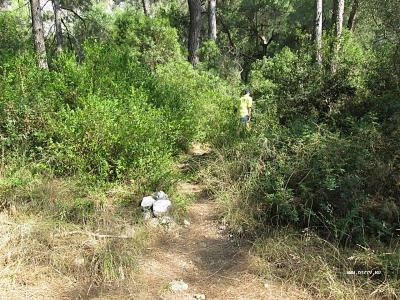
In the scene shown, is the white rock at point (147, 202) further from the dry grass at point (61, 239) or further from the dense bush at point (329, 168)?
the dense bush at point (329, 168)

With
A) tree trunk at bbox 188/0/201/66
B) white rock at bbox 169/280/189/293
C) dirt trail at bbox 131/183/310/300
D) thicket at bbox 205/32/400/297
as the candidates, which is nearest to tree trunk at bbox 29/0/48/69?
thicket at bbox 205/32/400/297

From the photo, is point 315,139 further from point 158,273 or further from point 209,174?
point 158,273

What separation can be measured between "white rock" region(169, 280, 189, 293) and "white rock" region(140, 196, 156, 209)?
4.33 ft

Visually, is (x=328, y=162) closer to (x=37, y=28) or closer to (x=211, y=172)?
(x=211, y=172)

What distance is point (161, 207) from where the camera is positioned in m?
5.12

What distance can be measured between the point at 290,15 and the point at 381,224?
767 inches

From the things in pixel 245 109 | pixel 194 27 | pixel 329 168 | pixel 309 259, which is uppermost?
pixel 194 27

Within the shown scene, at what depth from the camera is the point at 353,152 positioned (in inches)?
192

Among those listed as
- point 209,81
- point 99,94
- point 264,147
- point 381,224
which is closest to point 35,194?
point 99,94

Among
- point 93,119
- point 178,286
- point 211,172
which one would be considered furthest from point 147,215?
point 211,172

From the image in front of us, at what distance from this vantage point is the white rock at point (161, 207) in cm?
507

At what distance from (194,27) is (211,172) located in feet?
25.1

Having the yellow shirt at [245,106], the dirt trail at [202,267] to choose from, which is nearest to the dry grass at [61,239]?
the dirt trail at [202,267]

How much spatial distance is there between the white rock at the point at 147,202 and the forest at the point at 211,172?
4.3 inches
